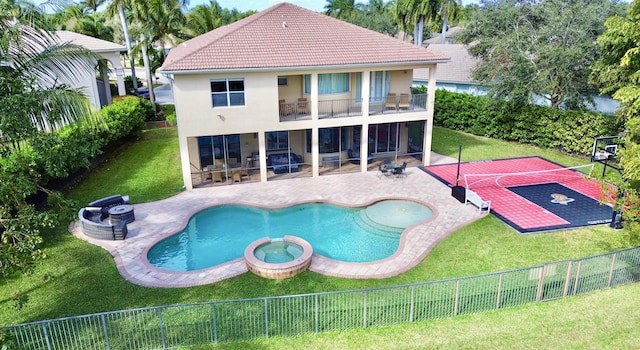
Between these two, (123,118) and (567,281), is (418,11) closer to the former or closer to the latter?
(123,118)

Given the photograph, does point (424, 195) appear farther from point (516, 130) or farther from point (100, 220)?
point (100, 220)

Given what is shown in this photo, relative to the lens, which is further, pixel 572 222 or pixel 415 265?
pixel 572 222

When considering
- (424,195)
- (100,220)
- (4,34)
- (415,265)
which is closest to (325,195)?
(424,195)

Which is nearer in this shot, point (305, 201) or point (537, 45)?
point (305, 201)

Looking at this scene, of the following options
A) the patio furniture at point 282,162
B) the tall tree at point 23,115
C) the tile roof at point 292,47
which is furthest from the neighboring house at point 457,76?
the tall tree at point 23,115

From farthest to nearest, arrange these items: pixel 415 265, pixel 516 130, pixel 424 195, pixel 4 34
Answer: pixel 516 130 → pixel 424 195 → pixel 415 265 → pixel 4 34

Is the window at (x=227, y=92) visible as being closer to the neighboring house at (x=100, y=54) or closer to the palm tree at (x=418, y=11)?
the neighboring house at (x=100, y=54)

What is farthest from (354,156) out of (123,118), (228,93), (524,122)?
(123,118)
